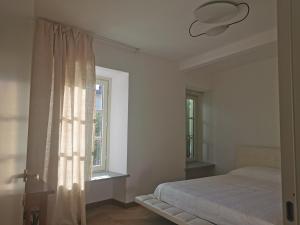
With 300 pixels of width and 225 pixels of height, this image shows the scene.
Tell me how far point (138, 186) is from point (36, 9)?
2709 mm

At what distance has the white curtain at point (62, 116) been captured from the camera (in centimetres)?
258

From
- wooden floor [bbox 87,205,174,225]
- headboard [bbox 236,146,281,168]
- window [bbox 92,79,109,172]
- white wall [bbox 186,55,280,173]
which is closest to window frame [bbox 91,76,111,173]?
window [bbox 92,79,109,172]

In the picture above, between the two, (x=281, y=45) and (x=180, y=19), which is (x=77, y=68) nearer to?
(x=180, y=19)

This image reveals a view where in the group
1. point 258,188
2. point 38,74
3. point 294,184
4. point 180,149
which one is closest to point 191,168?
point 180,149

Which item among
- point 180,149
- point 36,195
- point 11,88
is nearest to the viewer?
point 11,88

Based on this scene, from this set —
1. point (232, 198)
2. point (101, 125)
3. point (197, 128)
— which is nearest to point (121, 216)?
point (101, 125)

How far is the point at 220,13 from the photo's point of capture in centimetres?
234

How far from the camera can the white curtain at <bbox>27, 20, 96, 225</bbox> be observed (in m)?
2.58

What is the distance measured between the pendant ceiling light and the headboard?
234 centimetres

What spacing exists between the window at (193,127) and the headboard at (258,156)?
902 millimetres

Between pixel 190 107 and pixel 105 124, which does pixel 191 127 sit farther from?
pixel 105 124

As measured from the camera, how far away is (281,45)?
70cm

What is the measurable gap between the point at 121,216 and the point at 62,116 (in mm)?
1548

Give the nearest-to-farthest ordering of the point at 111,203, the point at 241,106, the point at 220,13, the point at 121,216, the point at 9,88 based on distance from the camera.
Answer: the point at 9,88 → the point at 220,13 → the point at 121,216 → the point at 111,203 → the point at 241,106
